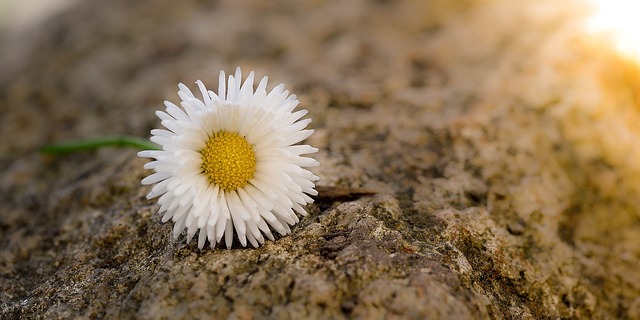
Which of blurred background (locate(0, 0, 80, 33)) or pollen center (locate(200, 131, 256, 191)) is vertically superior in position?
blurred background (locate(0, 0, 80, 33))

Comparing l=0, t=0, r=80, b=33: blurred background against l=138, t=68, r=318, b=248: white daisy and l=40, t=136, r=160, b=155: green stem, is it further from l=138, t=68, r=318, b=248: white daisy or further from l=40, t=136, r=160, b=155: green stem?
l=138, t=68, r=318, b=248: white daisy

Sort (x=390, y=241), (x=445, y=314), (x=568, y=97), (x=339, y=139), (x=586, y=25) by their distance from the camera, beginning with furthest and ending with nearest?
(x=586, y=25) → (x=568, y=97) → (x=339, y=139) → (x=390, y=241) → (x=445, y=314)

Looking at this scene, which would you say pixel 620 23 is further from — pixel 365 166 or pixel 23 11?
pixel 23 11

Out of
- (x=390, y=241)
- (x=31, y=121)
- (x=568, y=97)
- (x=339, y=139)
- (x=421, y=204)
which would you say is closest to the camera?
(x=390, y=241)

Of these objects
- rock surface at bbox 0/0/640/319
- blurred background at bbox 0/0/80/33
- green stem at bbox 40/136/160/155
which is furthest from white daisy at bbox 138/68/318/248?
blurred background at bbox 0/0/80/33

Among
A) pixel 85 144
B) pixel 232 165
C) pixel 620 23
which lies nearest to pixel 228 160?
pixel 232 165

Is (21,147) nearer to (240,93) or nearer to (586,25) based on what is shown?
(240,93)

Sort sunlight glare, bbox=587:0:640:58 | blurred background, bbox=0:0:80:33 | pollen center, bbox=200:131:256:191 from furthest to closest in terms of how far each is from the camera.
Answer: blurred background, bbox=0:0:80:33 < sunlight glare, bbox=587:0:640:58 < pollen center, bbox=200:131:256:191

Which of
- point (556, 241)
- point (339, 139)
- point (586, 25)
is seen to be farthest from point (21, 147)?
point (586, 25)
